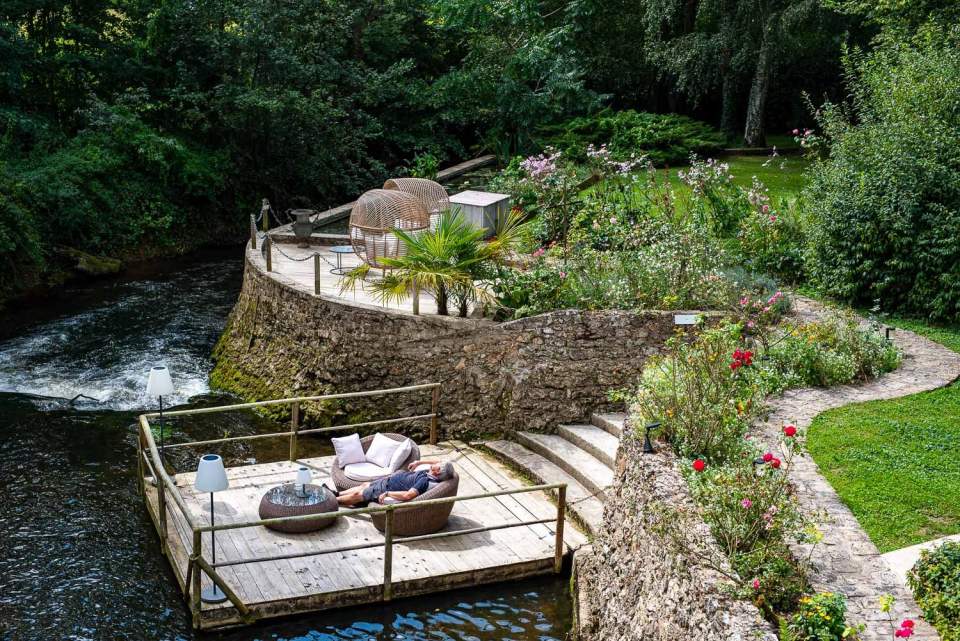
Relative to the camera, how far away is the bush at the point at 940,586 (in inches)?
245

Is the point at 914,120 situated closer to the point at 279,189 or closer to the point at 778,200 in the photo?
the point at 778,200

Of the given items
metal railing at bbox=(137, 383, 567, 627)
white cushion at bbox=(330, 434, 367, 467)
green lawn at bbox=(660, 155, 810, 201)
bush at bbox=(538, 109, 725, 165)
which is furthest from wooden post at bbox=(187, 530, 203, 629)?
bush at bbox=(538, 109, 725, 165)

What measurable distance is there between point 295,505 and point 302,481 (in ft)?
0.90

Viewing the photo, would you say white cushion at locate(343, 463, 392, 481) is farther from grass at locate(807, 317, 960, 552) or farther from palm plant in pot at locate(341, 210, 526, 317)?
grass at locate(807, 317, 960, 552)

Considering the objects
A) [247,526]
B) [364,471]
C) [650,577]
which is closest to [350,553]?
[247,526]

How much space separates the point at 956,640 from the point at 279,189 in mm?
22910

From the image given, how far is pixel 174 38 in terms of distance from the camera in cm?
2405

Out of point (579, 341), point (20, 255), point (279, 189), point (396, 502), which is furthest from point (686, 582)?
point (279, 189)

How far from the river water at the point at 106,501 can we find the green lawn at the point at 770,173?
10.9 meters

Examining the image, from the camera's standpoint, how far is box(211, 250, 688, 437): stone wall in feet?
40.5

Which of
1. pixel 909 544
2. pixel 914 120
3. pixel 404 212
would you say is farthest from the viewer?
pixel 404 212

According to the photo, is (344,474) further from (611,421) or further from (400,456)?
(611,421)

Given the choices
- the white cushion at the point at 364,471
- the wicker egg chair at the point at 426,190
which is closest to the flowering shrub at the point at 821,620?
the white cushion at the point at 364,471

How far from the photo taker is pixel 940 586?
21.5ft
